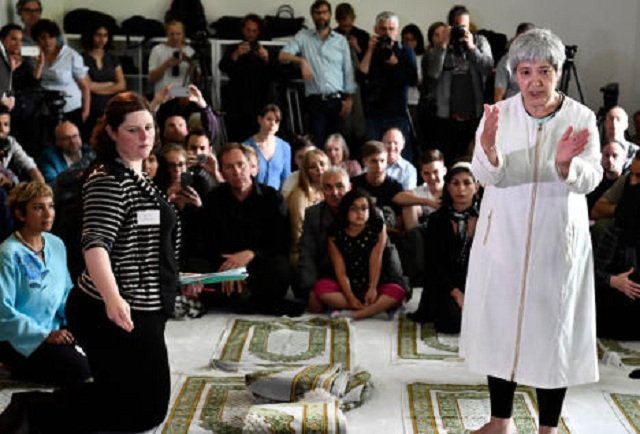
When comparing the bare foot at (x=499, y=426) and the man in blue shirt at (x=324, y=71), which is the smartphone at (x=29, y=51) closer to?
the man in blue shirt at (x=324, y=71)

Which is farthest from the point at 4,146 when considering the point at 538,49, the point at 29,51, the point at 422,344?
the point at 538,49

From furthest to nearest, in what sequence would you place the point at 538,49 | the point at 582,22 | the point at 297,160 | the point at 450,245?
1. the point at 582,22
2. the point at 297,160
3. the point at 450,245
4. the point at 538,49

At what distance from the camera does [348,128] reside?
27.7 feet

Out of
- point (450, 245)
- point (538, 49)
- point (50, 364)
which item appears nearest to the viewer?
point (538, 49)

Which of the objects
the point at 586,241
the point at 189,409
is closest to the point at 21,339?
the point at 189,409

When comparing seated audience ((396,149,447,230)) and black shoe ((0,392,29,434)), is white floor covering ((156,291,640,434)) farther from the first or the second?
seated audience ((396,149,447,230))

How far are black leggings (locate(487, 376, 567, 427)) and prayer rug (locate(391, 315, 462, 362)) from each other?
48.1 inches

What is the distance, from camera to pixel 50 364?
430 centimetres

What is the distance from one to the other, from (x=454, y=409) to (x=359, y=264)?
166cm

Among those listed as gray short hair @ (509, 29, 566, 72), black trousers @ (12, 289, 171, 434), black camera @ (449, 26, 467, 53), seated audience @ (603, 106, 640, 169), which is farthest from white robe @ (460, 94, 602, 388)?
black camera @ (449, 26, 467, 53)

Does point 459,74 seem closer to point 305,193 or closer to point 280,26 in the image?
point 305,193

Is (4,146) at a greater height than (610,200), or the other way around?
(4,146)

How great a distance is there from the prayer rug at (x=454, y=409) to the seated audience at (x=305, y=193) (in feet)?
5.83

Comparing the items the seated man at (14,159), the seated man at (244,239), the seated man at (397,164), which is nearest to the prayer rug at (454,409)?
the seated man at (244,239)
